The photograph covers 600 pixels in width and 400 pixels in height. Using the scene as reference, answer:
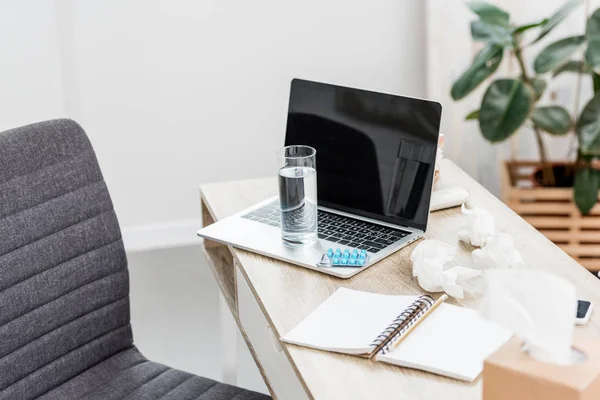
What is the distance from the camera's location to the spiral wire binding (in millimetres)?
1099

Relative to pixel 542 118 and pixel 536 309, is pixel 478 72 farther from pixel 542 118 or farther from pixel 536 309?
pixel 536 309

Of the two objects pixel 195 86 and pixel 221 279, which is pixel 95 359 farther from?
pixel 195 86

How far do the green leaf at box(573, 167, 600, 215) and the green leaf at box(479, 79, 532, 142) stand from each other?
0.83ft

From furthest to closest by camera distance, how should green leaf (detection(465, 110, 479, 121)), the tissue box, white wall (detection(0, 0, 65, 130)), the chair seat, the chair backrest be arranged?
green leaf (detection(465, 110, 479, 121)) < white wall (detection(0, 0, 65, 130)) < the chair seat < the chair backrest < the tissue box

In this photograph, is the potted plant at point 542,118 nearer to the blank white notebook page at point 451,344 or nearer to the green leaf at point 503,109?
the green leaf at point 503,109

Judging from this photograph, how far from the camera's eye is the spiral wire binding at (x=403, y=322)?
1099mm

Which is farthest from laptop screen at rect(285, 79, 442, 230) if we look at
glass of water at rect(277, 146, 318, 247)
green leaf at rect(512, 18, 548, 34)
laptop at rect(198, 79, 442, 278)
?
green leaf at rect(512, 18, 548, 34)

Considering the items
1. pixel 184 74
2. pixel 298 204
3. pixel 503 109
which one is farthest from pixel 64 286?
pixel 503 109

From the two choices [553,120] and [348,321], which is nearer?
[348,321]

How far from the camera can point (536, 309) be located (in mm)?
828

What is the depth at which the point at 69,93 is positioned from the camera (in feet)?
7.27

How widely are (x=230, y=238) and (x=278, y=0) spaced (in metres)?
1.03

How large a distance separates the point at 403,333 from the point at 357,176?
1.58 feet

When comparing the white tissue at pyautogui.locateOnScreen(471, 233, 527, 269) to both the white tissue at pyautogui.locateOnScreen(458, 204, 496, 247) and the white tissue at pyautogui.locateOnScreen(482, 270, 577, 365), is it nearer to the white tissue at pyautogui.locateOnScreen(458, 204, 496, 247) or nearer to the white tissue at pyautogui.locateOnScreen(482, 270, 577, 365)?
the white tissue at pyautogui.locateOnScreen(458, 204, 496, 247)
